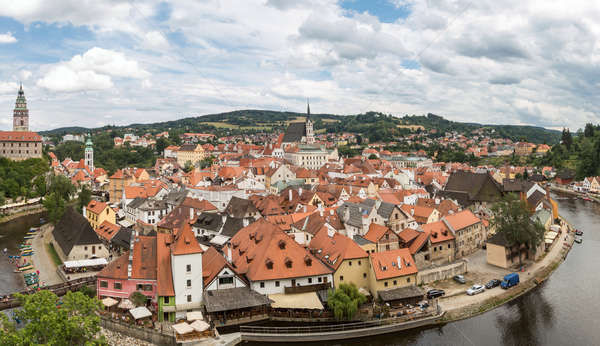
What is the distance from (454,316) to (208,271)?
15687 mm

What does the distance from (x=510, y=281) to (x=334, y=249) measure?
13526 millimetres

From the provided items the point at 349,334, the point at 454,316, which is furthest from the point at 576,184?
the point at 349,334

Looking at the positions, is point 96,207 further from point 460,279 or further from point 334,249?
point 460,279

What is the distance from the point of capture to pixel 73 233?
4062 cm

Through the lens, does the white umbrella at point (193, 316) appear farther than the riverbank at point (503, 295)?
No

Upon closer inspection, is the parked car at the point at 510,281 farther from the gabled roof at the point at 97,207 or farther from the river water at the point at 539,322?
the gabled roof at the point at 97,207

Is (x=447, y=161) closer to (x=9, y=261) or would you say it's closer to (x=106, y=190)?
(x=106, y=190)

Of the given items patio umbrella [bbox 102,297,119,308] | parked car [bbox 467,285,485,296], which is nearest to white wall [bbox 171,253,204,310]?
patio umbrella [bbox 102,297,119,308]

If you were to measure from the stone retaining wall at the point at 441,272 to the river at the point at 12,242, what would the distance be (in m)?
29.7

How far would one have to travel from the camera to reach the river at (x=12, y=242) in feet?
110

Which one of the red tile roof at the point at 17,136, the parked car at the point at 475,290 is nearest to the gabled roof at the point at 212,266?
the parked car at the point at 475,290

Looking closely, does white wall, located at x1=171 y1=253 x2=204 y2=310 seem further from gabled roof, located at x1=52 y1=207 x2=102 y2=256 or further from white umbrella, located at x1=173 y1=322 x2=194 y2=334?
gabled roof, located at x1=52 y1=207 x2=102 y2=256

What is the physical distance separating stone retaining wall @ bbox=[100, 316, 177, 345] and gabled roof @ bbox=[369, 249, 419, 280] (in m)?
13.3

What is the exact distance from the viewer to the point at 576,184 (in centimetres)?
9219
